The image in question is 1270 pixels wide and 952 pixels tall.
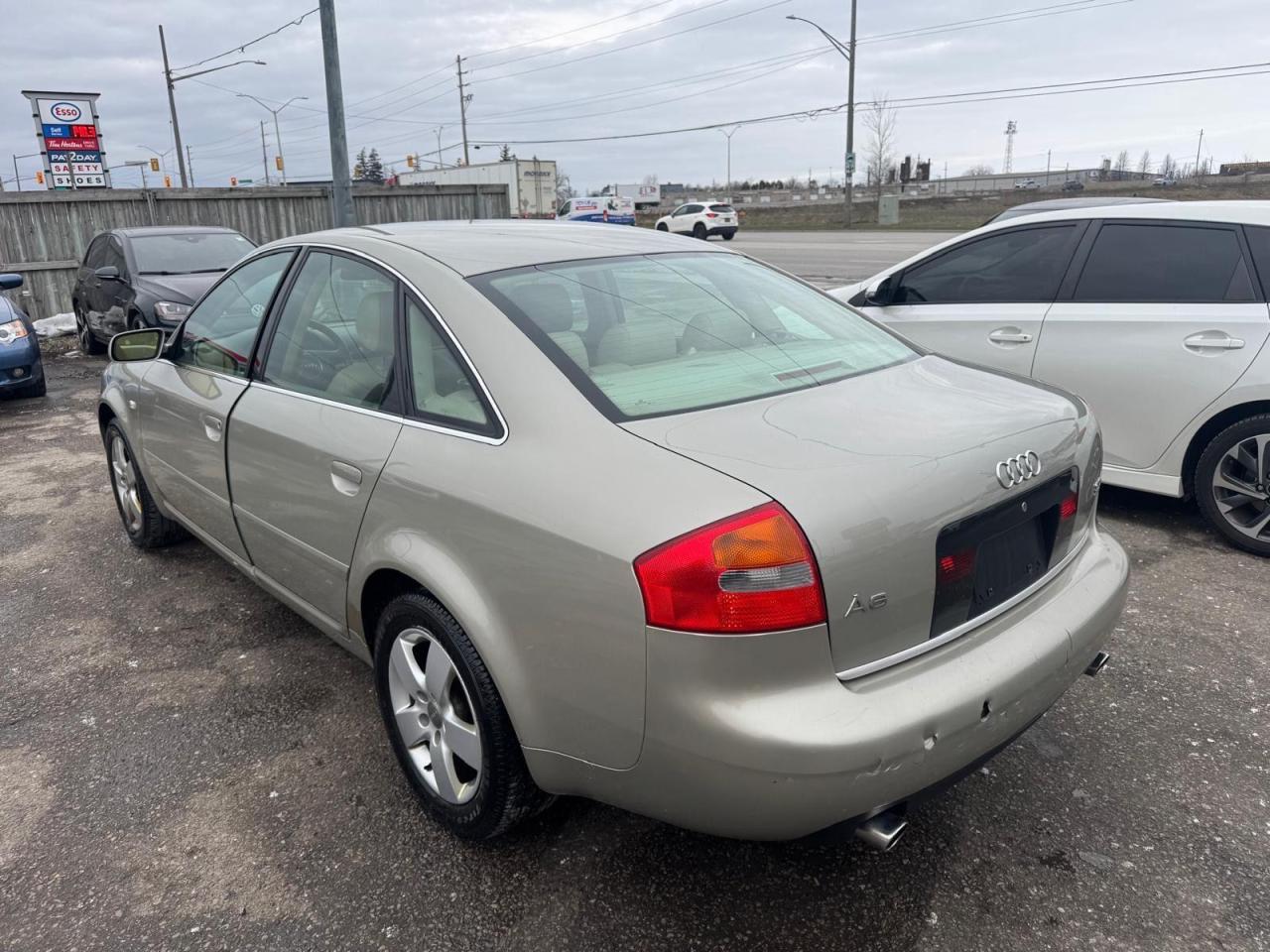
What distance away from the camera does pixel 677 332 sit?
2713 mm

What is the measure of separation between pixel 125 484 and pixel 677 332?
11.7 feet

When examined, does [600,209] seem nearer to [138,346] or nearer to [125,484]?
[125,484]

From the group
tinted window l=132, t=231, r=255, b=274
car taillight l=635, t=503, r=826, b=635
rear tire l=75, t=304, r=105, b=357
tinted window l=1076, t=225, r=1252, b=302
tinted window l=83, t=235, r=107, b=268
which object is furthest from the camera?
rear tire l=75, t=304, r=105, b=357

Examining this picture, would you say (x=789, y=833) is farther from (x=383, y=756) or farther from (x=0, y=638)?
(x=0, y=638)

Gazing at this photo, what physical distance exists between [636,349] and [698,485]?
0.77 metres

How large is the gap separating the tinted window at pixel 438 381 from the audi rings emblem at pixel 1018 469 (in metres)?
1.24

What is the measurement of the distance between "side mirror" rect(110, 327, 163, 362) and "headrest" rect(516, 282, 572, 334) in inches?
96.0

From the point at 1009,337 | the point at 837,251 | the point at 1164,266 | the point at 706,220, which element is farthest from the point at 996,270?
the point at 706,220

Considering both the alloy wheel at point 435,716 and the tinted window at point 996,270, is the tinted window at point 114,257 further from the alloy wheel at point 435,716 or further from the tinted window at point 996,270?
the alloy wheel at point 435,716

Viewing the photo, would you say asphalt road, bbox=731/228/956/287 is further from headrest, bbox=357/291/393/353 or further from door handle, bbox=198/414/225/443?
headrest, bbox=357/291/393/353

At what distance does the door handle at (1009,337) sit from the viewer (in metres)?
5.04

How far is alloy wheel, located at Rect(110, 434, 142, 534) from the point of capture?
4.72 meters

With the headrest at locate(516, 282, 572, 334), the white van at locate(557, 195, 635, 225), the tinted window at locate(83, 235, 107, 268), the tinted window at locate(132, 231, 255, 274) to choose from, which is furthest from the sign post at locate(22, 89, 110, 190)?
the white van at locate(557, 195, 635, 225)

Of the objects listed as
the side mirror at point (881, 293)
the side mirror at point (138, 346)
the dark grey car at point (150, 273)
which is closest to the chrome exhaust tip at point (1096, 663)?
the side mirror at point (881, 293)
